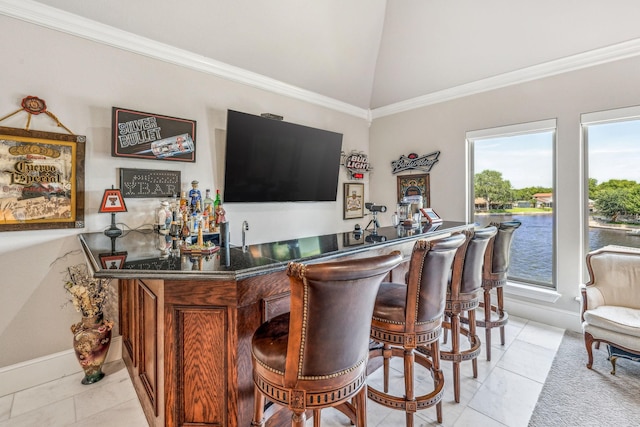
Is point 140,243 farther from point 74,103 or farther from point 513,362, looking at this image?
point 513,362

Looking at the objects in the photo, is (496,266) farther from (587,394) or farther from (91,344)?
(91,344)

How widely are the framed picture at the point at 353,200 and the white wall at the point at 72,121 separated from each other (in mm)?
2182

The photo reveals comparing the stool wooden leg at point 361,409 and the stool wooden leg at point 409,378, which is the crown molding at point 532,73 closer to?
the stool wooden leg at point 409,378

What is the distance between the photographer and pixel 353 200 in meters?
5.06

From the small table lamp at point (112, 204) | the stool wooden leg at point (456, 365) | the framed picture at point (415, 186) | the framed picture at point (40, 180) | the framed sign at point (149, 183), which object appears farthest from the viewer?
the framed picture at point (415, 186)

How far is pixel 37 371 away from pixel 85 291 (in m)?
0.81

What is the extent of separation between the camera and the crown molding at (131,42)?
235 centimetres

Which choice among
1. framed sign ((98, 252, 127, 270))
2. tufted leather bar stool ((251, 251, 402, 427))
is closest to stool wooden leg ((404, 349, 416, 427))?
tufted leather bar stool ((251, 251, 402, 427))

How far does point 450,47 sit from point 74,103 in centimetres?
402

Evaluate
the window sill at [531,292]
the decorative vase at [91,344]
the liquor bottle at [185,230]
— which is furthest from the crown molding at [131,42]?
the window sill at [531,292]

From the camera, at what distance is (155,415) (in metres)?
1.68

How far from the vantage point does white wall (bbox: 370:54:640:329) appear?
312cm

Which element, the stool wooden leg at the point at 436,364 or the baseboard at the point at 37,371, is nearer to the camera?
the stool wooden leg at the point at 436,364

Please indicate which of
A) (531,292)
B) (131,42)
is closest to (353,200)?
(531,292)
